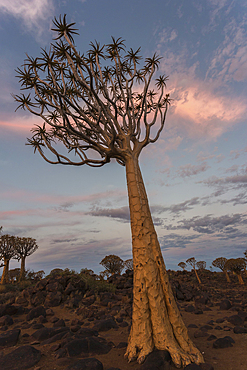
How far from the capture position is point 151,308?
5.00 metres

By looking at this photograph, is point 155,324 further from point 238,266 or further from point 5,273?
point 238,266

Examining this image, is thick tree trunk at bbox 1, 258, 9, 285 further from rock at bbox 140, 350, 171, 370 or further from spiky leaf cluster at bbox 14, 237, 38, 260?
Answer: rock at bbox 140, 350, 171, 370

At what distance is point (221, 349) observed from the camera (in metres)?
5.54

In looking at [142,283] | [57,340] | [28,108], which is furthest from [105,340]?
[28,108]

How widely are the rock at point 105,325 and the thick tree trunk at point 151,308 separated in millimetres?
2710

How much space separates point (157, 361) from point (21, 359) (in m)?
3.36

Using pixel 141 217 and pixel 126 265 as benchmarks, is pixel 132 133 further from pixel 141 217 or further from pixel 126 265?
pixel 126 265

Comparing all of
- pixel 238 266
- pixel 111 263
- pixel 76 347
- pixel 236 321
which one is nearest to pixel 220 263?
pixel 238 266

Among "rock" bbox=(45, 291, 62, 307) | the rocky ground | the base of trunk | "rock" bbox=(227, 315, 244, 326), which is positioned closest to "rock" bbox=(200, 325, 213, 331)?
the rocky ground

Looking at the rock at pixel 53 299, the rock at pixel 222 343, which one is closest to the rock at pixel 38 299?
the rock at pixel 53 299

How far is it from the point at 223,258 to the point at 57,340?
94.7 feet

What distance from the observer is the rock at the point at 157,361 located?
4197 millimetres

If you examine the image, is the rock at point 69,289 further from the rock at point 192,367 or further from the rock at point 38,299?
the rock at point 192,367

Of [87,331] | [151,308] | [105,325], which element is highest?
[151,308]
